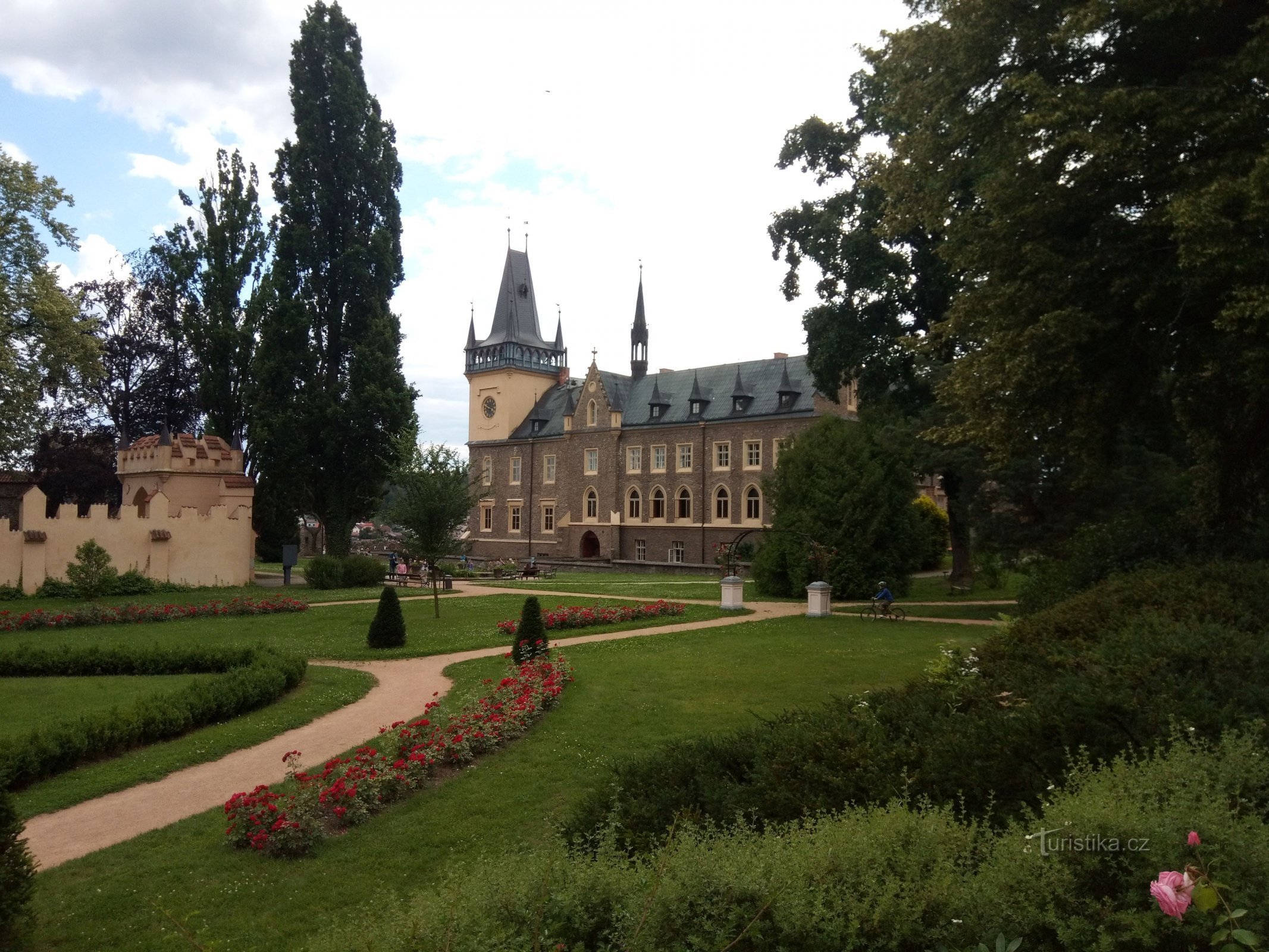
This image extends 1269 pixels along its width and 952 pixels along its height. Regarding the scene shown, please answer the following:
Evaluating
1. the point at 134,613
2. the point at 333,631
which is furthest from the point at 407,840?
the point at 134,613

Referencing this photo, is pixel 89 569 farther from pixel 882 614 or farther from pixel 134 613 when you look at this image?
pixel 882 614

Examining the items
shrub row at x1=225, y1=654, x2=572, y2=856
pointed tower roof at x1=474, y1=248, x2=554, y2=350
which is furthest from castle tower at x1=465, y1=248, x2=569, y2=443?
shrub row at x1=225, y1=654, x2=572, y2=856

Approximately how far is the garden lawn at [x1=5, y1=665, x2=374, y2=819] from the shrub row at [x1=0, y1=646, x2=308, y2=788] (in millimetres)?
148

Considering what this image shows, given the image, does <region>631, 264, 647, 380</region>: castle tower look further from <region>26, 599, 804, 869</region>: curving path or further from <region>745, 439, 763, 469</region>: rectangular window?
<region>26, 599, 804, 869</region>: curving path

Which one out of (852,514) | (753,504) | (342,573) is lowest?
(342,573)

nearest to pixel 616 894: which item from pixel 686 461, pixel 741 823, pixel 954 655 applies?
pixel 741 823

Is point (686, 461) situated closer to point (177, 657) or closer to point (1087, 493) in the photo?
point (1087, 493)

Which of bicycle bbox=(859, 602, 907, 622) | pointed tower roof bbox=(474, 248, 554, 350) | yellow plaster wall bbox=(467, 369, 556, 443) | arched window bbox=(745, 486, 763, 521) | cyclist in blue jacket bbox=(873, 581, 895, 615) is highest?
pointed tower roof bbox=(474, 248, 554, 350)

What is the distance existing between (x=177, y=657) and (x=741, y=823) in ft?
44.4

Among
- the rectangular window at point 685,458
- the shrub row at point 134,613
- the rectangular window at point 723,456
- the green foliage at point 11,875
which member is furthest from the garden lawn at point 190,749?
the rectangular window at point 685,458

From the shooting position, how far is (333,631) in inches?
856

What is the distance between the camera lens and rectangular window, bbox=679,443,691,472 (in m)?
53.0

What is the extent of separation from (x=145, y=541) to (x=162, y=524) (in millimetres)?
777

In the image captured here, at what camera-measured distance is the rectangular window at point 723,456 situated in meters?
51.1
